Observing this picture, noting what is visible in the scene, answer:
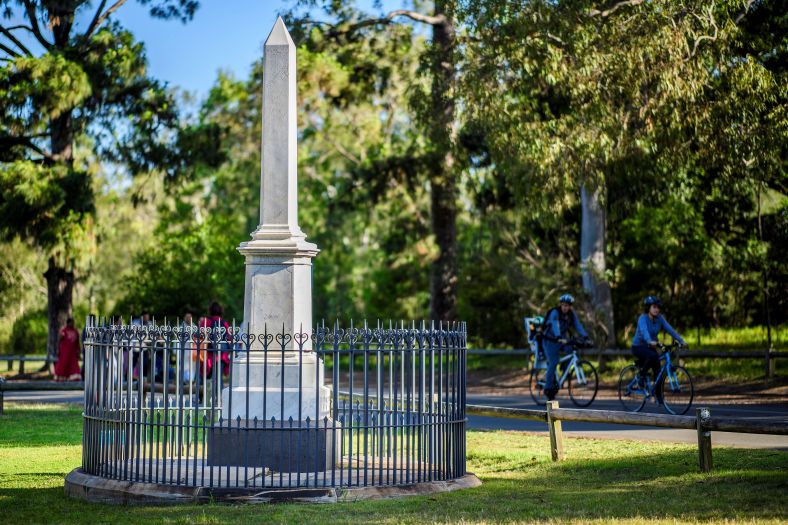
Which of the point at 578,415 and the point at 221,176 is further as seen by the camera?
the point at 221,176

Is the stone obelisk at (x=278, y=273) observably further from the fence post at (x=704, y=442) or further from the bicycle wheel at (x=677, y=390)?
the bicycle wheel at (x=677, y=390)

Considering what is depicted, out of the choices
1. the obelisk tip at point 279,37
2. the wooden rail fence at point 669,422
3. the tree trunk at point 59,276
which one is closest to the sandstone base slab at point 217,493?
the wooden rail fence at point 669,422

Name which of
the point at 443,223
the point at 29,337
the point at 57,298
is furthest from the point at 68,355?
the point at 29,337

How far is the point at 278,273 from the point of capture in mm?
12078

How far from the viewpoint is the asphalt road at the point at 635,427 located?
1479 cm

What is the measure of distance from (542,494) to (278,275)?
3700 mm

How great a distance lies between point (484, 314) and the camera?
129 ft

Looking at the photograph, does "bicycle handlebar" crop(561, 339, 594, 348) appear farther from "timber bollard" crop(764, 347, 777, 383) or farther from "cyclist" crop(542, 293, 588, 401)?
"timber bollard" crop(764, 347, 777, 383)

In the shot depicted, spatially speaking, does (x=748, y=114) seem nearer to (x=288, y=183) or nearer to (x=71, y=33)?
(x=288, y=183)

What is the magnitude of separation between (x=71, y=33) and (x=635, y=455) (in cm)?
2538

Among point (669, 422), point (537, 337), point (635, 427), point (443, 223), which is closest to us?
point (669, 422)

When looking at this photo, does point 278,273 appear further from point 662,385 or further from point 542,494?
point 662,385

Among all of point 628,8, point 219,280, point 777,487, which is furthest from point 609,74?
point 219,280

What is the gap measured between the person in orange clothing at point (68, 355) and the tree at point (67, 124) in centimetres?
271
